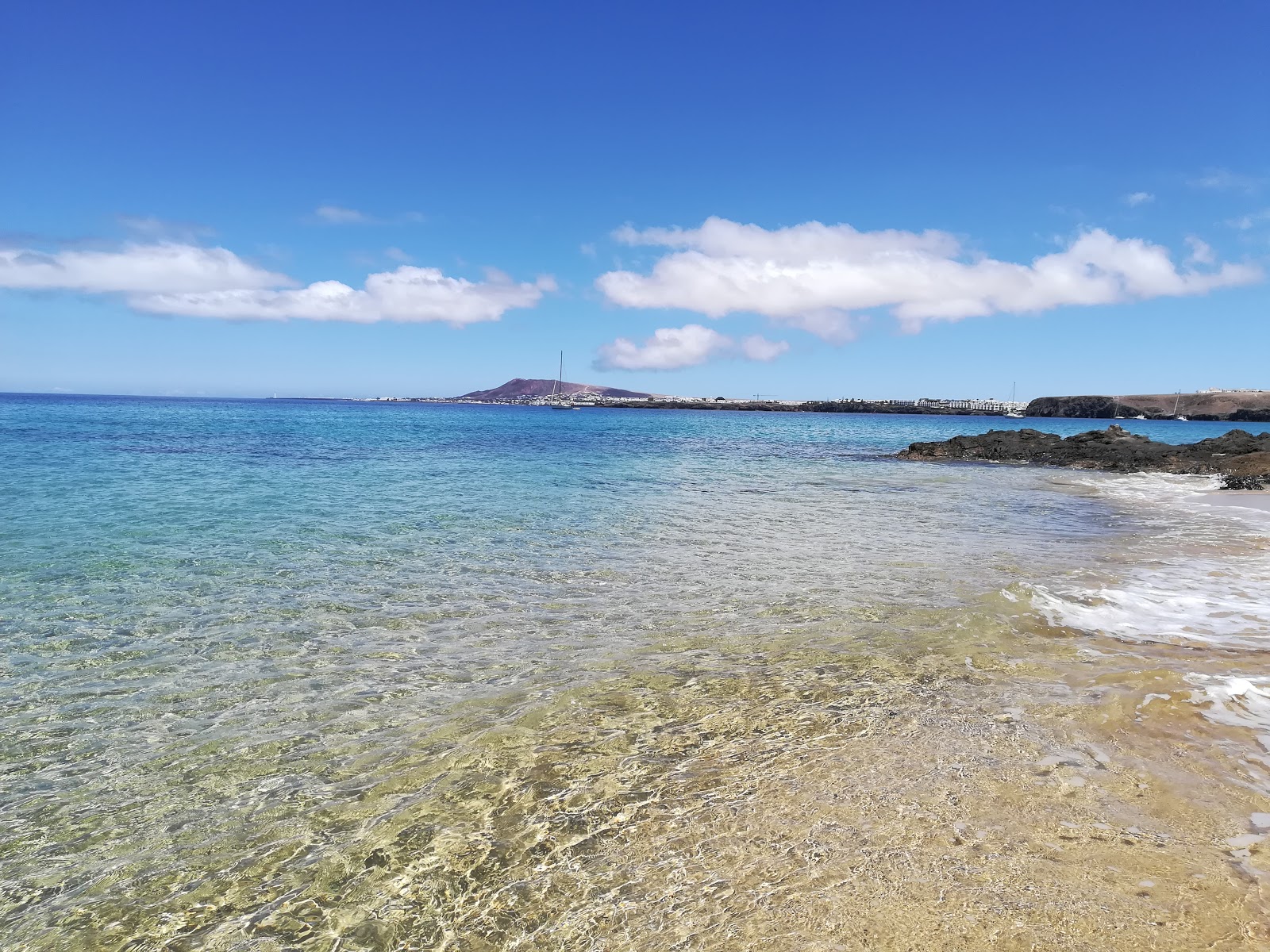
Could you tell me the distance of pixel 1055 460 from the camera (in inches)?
1635

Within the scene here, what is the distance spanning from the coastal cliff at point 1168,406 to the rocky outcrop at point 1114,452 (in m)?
137

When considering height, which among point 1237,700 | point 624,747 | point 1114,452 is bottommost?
point 624,747

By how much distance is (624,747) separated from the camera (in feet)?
17.8

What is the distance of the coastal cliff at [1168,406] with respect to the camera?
161m

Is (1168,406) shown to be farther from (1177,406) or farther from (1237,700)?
(1237,700)

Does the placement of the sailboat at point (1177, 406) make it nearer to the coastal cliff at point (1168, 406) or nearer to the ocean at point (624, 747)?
the coastal cliff at point (1168, 406)

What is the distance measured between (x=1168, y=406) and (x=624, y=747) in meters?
215

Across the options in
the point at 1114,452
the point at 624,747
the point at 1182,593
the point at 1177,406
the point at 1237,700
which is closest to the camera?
the point at 624,747

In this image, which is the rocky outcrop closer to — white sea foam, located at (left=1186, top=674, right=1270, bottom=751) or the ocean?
the ocean

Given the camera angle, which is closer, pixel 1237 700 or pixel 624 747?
pixel 624 747

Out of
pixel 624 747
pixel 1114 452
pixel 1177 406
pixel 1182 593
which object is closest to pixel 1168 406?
pixel 1177 406

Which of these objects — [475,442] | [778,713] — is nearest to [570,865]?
[778,713]

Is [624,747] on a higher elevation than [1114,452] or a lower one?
lower

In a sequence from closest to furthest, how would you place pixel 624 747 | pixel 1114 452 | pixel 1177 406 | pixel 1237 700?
1. pixel 624 747
2. pixel 1237 700
3. pixel 1114 452
4. pixel 1177 406
